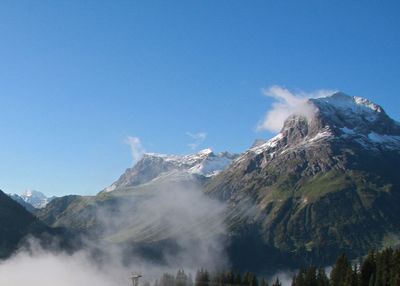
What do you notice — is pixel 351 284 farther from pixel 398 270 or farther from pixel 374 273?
pixel 398 270

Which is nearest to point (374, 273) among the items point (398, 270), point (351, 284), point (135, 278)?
point (351, 284)

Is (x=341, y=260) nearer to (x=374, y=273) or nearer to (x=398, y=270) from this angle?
(x=374, y=273)

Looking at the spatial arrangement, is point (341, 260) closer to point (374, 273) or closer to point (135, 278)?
point (374, 273)

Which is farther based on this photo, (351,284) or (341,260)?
(341,260)

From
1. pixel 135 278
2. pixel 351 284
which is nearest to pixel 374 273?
pixel 351 284

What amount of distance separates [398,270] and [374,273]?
29.1 meters

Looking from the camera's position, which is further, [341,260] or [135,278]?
[341,260]

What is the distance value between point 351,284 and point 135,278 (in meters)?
59.2

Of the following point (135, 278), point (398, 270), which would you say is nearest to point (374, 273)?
point (398, 270)

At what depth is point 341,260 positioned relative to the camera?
192625mm

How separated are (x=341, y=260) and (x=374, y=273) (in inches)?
704

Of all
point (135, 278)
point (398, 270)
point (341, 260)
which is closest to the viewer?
point (398, 270)

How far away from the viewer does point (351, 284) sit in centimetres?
16938

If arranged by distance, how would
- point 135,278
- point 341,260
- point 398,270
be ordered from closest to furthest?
point 398,270 → point 135,278 → point 341,260
